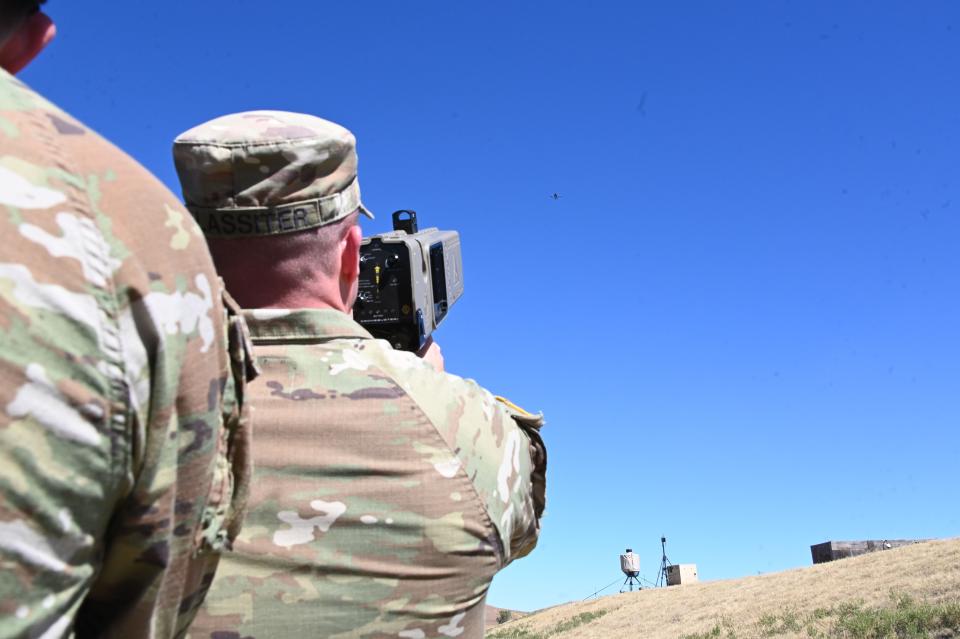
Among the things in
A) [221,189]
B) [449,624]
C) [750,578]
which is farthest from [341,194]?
[750,578]

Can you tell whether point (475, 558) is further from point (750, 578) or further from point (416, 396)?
point (750, 578)

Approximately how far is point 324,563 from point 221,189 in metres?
0.85

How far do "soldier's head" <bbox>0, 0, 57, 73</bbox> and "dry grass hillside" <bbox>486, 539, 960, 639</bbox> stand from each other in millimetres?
20129

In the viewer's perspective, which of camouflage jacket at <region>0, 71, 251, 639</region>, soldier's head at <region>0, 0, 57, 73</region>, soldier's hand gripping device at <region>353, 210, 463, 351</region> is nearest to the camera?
camouflage jacket at <region>0, 71, 251, 639</region>

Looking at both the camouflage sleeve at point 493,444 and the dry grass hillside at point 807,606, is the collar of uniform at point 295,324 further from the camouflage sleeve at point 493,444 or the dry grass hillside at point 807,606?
the dry grass hillside at point 807,606

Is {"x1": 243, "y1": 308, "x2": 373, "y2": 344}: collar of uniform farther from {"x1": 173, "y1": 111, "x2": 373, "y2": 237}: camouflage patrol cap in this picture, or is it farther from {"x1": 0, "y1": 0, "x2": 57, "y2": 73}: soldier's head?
{"x1": 0, "y1": 0, "x2": 57, "y2": 73}: soldier's head

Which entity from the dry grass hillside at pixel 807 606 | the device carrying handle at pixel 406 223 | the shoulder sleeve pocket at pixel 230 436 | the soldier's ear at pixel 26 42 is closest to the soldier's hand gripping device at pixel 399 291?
the device carrying handle at pixel 406 223

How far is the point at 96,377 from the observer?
1065 millimetres

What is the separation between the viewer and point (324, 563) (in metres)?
2.19

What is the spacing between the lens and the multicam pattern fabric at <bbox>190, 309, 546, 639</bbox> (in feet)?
7.13

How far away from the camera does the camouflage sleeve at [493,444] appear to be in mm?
2342

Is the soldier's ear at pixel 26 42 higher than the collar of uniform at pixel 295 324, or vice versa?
the collar of uniform at pixel 295 324

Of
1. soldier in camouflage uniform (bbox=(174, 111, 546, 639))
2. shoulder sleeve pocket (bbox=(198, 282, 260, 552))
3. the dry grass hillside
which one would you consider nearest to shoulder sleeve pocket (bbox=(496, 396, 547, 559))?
soldier in camouflage uniform (bbox=(174, 111, 546, 639))

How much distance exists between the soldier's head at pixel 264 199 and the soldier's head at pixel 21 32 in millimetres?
1032
